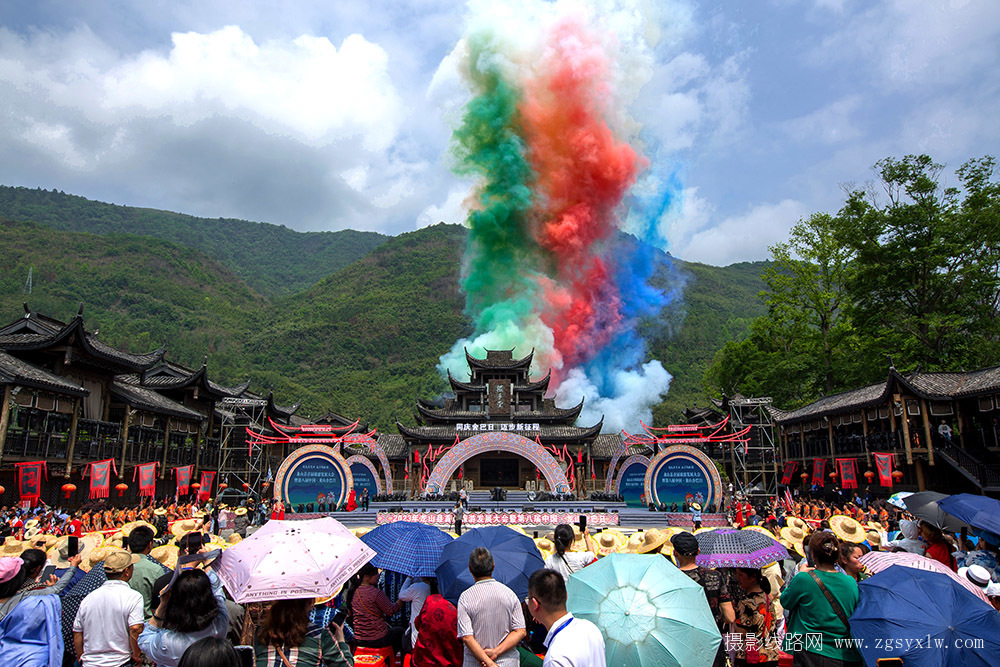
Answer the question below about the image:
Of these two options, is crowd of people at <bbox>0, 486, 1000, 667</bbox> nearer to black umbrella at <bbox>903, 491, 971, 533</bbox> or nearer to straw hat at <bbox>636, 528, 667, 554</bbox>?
black umbrella at <bbox>903, 491, 971, 533</bbox>

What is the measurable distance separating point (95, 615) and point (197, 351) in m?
74.8

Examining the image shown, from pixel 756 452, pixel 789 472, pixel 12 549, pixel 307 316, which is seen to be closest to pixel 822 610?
→ pixel 12 549

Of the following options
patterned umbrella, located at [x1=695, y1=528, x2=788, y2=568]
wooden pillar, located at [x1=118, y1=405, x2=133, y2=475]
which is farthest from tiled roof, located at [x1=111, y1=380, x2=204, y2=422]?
patterned umbrella, located at [x1=695, y1=528, x2=788, y2=568]

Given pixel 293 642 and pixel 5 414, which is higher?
pixel 5 414

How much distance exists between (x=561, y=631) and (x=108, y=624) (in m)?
3.05

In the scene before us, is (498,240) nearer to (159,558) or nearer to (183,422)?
(183,422)

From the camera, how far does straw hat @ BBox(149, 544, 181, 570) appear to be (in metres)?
6.35

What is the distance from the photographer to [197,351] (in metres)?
71.6

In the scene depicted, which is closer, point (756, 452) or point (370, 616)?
point (370, 616)

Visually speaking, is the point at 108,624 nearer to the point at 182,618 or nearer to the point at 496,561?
the point at 182,618

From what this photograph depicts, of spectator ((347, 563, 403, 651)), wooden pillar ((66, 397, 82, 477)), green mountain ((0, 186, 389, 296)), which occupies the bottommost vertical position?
spectator ((347, 563, 403, 651))

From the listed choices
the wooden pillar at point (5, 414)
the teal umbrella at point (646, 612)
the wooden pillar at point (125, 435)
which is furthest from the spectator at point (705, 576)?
the wooden pillar at point (125, 435)

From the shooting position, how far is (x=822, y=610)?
4.18 m

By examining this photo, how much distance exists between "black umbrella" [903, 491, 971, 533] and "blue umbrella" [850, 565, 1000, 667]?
121 inches
